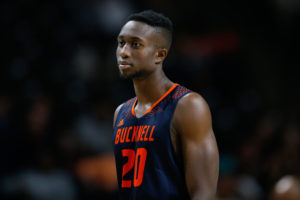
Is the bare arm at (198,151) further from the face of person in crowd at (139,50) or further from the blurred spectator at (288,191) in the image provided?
the blurred spectator at (288,191)

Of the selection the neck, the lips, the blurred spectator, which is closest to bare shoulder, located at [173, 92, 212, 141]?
the neck

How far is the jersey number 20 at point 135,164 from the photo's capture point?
313 centimetres

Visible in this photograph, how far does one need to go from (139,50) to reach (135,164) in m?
0.69

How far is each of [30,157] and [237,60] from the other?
4.85 meters

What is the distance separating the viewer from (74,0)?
1077 cm

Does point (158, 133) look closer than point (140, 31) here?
Yes

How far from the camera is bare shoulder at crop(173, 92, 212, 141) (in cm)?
299

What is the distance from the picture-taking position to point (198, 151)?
297cm

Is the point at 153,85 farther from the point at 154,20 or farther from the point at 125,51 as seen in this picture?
the point at 154,20

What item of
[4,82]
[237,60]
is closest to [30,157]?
[4,82]

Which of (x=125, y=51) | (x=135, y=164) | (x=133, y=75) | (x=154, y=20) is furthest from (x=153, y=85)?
(x=135, y=164)

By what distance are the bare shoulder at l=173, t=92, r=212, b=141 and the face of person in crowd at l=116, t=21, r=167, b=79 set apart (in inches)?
12.8

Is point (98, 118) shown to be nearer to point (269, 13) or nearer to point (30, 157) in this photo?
point (30, 157)

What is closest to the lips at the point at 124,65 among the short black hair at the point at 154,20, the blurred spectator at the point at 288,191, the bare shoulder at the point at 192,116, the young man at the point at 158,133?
the young man at the point at 158,133
